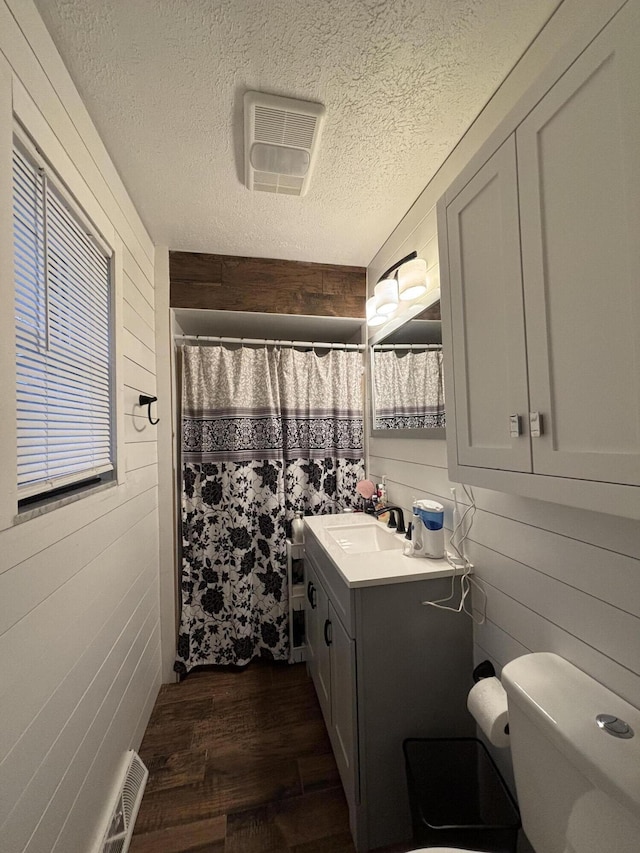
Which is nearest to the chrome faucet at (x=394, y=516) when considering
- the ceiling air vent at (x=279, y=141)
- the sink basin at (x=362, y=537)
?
the sink basin at (x=362, y=537)

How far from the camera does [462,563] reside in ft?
4.15

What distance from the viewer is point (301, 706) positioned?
1.72 m

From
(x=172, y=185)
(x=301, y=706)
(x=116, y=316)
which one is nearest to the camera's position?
(x=116, y=316)

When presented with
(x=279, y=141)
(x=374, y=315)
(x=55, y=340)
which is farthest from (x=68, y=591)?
(x=374, y=315)

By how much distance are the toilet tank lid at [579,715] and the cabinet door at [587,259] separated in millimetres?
512

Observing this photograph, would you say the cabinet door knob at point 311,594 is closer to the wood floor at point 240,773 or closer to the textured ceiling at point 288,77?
the wood floor at point 240,773

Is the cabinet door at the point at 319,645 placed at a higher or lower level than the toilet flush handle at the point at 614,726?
lower

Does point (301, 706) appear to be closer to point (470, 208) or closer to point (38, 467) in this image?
point (38, 467)

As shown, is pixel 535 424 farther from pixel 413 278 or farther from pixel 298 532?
pixel 298 532

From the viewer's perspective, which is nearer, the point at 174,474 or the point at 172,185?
the point at 172,185

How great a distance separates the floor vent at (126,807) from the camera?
1.09m

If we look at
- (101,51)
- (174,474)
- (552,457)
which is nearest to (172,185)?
(101,51)

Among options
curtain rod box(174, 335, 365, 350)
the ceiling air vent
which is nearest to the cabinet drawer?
→ curtain rod box(174, 335, 365, 350)

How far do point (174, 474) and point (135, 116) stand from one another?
63.7 inches
